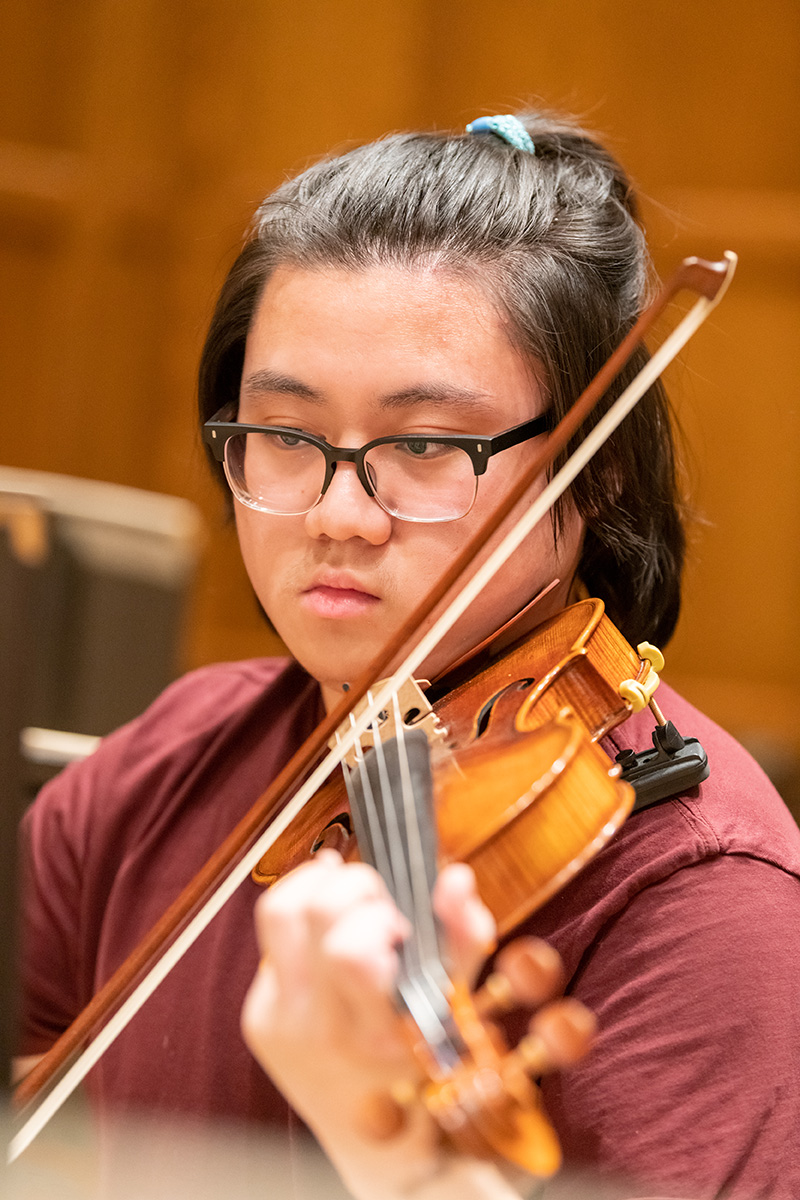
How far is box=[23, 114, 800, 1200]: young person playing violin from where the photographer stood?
2.19 ft

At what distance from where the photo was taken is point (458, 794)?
64 cm

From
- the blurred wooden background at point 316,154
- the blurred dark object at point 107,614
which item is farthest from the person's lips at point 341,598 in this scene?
the blurred wooden background at point 316,154

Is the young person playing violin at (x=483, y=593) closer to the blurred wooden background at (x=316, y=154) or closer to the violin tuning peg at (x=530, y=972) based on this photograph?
the violin tuning peg at (x=530, y=972)

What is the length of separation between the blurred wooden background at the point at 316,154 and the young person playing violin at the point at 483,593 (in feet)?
4.19

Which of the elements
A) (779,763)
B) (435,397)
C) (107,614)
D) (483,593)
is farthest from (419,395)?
(779,763)

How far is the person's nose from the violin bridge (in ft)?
0.34

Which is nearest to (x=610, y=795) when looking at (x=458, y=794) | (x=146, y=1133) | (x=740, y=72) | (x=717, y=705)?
(x=458, y=794)

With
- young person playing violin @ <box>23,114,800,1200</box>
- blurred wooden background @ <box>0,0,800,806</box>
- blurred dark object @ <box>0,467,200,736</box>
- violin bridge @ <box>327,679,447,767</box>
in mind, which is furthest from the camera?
blurred wooden background @ <box>0,0,800,806</box>

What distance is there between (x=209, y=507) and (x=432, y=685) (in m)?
1.61

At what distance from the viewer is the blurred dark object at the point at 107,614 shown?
159 centimetres

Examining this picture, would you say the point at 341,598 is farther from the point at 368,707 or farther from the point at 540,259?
the point at 540,259

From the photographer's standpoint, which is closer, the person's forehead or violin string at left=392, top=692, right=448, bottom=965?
violin string at left=392, top=692, right=448, bottom=965

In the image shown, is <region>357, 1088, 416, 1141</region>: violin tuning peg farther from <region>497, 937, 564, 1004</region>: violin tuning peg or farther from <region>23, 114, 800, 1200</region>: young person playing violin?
<region>23, 114, 800, 1200</region>: young person playing violin

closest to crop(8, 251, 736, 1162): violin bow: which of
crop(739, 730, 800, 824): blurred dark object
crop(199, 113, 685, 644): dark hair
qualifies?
crop(199, 113, 685, 644): dark hair
